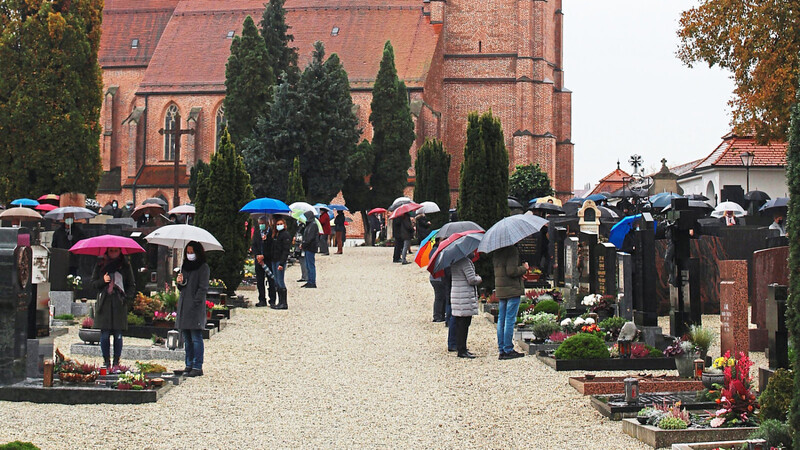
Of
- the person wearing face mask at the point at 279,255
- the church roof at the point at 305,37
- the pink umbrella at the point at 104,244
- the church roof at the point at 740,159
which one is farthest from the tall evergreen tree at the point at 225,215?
the church roof at the point at 305,37

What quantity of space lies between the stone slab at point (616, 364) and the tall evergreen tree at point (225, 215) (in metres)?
9.09

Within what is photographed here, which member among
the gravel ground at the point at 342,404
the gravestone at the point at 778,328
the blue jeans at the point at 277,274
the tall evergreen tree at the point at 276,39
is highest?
the tall evergreen tree at the point at 276,39

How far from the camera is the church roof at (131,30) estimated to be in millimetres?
63500

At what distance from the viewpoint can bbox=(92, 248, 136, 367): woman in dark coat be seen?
1230cm

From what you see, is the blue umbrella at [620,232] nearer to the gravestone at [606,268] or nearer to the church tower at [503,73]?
the gravestone at [606,268]

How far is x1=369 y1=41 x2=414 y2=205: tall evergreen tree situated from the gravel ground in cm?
2929

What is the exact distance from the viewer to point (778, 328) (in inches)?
398

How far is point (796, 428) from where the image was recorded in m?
6.80

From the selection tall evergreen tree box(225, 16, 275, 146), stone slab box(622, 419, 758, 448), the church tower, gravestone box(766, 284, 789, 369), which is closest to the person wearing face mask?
gravestone box(766, 284, 789, 369)

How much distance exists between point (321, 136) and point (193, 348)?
29618 mm

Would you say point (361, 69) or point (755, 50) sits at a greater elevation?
point (361, 69)

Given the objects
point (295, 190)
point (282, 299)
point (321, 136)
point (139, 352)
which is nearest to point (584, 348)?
point (139, 352)

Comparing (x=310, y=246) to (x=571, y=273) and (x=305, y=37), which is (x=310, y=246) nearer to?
(x=571, y=273)

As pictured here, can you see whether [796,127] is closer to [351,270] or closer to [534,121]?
[351,270]
